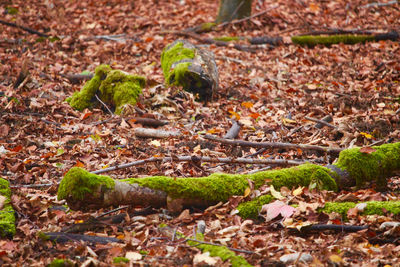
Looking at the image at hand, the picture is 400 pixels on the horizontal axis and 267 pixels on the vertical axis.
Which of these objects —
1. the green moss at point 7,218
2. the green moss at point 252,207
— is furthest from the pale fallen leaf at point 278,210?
the green moss at point 7,218

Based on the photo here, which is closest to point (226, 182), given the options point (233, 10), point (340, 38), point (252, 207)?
point (252, 207)

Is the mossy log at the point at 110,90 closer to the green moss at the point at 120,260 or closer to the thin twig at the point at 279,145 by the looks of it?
the thin twig at the point at 279,145

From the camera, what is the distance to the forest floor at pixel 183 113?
10.7 feet

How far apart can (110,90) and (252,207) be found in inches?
170

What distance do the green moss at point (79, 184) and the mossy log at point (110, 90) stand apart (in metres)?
3.45

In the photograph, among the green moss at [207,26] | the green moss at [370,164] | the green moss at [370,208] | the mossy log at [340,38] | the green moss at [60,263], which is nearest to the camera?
the green moss at [60,263]

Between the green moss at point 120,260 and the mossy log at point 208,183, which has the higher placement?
the mossy log at point 208,183

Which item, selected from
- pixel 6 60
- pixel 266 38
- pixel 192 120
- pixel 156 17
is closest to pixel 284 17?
pixel 266 38

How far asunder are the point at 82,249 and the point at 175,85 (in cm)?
482

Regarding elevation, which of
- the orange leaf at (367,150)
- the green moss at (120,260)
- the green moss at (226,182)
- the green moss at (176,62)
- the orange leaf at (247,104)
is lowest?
the green moss at (120,260)

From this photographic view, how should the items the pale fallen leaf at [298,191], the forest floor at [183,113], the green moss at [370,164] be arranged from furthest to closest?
1. the green moss at [370,164]
2. the pale fallen leaf at [298,191]
3. the forest floor at [183,113]

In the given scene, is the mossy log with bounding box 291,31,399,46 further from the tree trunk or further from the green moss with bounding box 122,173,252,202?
the green moss with bounding box 122,173,252,202

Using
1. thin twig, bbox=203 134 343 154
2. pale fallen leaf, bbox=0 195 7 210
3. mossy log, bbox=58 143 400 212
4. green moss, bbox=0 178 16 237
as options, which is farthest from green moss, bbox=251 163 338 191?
pale fallen leaf, bbox=0 195 7 210

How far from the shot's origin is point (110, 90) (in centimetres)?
714
